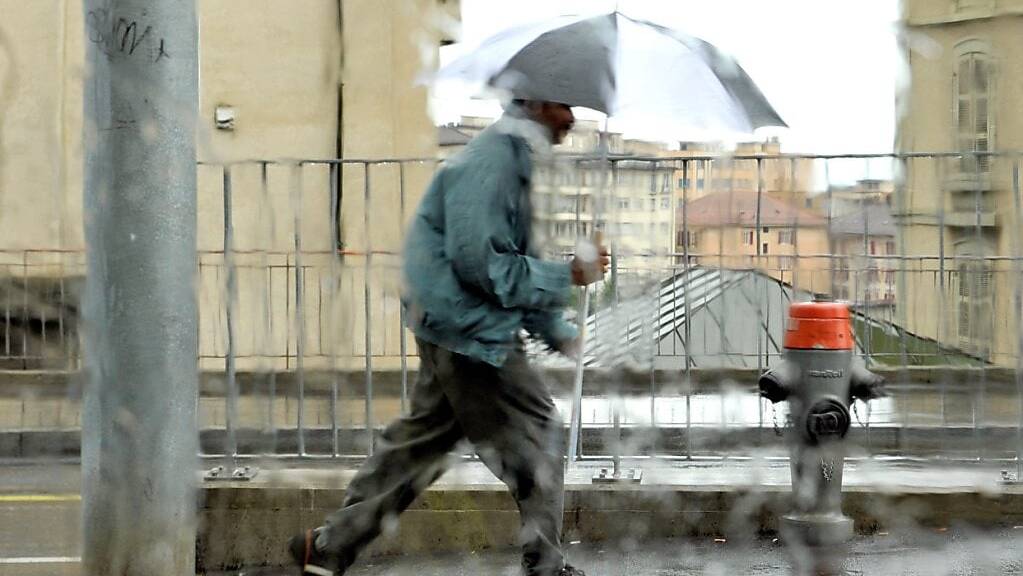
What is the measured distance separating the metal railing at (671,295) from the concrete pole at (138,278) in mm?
1031

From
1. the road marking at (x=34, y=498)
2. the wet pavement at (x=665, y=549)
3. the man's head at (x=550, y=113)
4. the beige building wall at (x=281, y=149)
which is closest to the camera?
the man's head at (x=550, y=113)

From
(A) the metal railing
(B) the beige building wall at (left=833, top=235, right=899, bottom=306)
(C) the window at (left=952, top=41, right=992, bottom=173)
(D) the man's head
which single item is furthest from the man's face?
(C) the window at (left=952, top=41, right=992, bottom=173)

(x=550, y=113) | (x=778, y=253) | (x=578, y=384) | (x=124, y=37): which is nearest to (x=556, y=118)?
(x=550, y=113)

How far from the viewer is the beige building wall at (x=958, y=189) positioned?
27.5ft

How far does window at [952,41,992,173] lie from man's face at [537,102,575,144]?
6361 mm

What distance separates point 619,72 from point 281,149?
1552cm

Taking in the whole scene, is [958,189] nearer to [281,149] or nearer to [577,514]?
[577,514]

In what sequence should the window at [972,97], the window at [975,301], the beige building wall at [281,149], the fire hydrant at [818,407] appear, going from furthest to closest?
the window at [972,97] < the window at [975,301] < the beige building wall at [281,149] < the fire hydrant at [818,407]

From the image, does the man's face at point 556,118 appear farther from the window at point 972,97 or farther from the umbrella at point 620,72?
the window at point 972,97

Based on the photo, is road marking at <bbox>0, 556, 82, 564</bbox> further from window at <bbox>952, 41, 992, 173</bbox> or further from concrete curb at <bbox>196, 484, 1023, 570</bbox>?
window at <bbox>952, 41, 992, 173</bbox>

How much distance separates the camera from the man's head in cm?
485

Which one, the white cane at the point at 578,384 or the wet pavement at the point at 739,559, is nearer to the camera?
the white cane at the point at 578,384

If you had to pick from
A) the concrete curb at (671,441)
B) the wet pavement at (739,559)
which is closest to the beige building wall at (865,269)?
the concrete curb at (671,441)

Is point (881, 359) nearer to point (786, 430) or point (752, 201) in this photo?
point (752, 201)
